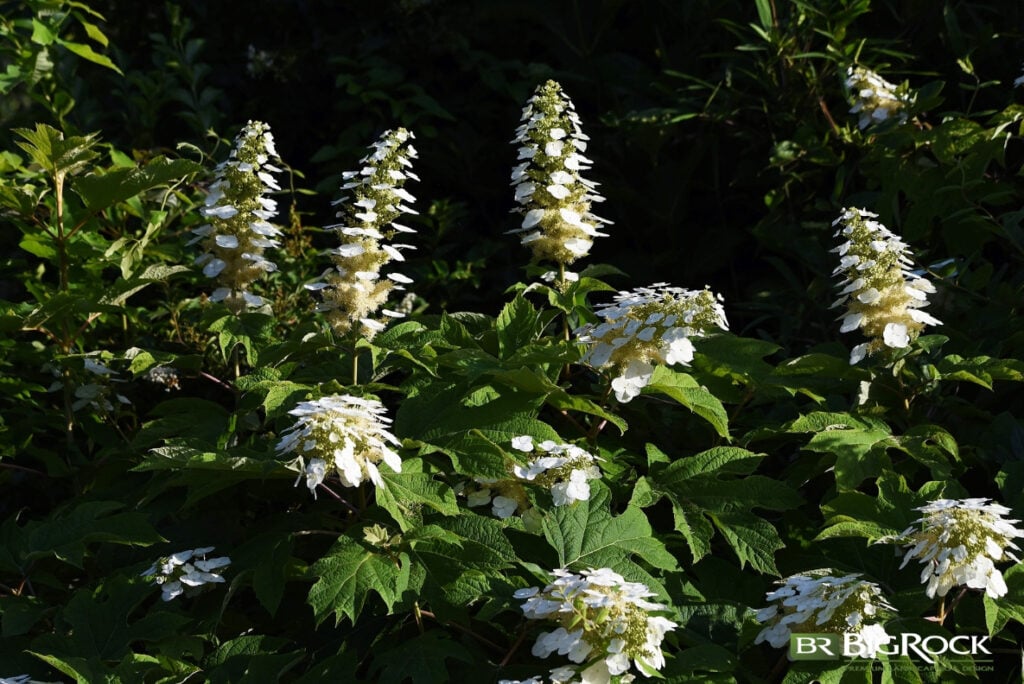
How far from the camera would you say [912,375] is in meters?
2.26

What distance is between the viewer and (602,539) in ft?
6.37

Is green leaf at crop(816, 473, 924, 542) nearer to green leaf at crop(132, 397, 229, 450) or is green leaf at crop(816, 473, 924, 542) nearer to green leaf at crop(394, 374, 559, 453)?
green leaf at crop(394, 374, 559, 453)

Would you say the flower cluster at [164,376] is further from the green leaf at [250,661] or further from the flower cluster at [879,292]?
the flower cluster at [879,292]

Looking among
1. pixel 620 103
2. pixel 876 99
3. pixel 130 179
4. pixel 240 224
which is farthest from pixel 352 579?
pixel 620 103

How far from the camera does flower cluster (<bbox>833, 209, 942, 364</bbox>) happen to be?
7.11 feet

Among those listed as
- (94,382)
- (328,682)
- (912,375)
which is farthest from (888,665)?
(94,382)

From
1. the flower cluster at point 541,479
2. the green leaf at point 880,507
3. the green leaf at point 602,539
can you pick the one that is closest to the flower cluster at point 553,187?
the flower cluster at point 541,479

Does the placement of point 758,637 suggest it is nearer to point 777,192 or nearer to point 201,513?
point 201,513

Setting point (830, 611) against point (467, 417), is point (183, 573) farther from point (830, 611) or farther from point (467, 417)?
point (830, 611)

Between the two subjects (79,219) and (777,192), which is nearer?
(79,219)

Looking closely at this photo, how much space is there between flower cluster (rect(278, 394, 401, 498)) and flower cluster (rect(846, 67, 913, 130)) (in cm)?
182

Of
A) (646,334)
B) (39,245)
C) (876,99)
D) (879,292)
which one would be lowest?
(646,334)

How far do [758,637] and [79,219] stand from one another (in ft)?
6.76

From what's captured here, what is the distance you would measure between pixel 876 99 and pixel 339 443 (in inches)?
76.6
